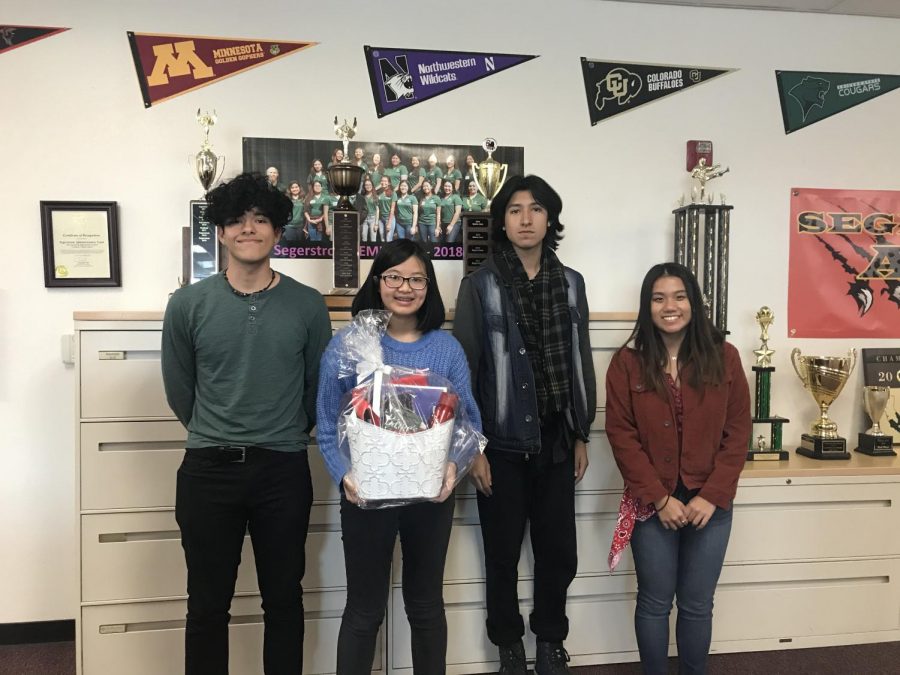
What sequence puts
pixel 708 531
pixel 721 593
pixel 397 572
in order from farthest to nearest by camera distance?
1. pixel 721 593
2. pixel 397 572
3. pixel 708 531

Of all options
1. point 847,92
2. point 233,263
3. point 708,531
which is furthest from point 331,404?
point 847,92

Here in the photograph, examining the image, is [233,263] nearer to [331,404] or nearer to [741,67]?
[331,404]

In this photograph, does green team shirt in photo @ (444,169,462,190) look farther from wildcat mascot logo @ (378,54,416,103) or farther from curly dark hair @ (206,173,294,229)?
curly dark hair @ (206,173,294,229)

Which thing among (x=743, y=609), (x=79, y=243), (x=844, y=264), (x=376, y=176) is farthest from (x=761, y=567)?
(x=79, y=243)

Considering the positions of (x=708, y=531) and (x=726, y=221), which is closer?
(x=708, y=531)

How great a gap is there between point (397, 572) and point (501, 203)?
1.26 m

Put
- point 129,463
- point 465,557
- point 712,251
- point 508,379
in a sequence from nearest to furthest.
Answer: point 508,379 → point 129,463 → point 465,557 → point 712,251

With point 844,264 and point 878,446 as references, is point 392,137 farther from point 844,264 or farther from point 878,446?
point 878,446

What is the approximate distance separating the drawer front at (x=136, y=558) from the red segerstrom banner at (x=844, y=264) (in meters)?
2.31

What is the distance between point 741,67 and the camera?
2652 millimetres

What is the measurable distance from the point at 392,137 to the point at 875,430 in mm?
2365

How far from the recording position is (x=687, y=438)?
1709 mm

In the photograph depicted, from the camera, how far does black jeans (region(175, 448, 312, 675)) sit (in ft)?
5.00

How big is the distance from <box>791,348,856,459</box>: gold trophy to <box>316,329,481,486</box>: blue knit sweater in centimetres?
168
